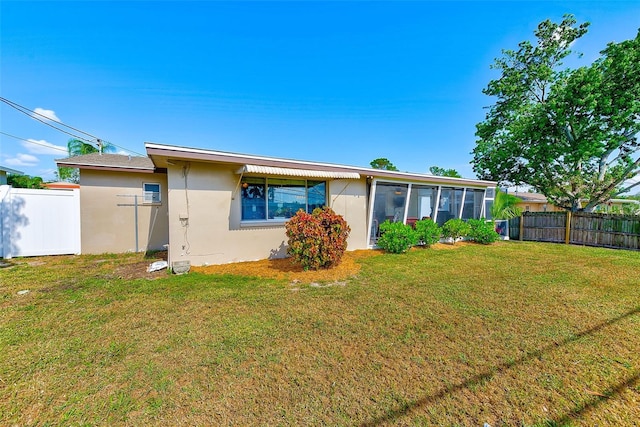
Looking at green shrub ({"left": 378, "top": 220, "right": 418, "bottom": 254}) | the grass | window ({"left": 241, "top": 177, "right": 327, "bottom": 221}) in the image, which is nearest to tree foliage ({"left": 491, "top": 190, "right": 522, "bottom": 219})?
green shrub ({"left": 378, "top": 220, "right": 418, "bottom": 254})

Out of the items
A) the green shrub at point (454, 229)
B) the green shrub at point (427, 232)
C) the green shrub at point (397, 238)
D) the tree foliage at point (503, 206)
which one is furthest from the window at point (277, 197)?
the tree foliage at point (503, 206)

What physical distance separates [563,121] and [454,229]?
10450 millimetres

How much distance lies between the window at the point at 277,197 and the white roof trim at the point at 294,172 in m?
0.80

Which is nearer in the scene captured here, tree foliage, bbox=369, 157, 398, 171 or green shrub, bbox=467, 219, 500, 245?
green shrub, bbox=467, 219, 500, 245

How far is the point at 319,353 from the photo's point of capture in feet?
10.2

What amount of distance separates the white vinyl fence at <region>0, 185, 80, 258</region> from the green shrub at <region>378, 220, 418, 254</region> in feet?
39.2

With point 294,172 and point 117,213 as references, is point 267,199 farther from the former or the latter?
point 117,213

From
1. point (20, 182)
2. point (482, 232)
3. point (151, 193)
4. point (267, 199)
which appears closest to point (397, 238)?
point (267, 199)

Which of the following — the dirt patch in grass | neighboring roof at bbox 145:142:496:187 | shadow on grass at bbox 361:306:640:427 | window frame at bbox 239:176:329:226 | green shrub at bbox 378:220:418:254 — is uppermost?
neighboring roof at bbox 145:142:496:187

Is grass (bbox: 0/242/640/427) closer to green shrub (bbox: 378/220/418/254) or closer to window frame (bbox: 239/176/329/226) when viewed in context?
window frame (bbox: 239/176/329/226)

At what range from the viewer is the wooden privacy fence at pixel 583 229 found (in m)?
11.1

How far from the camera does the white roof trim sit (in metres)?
6.90

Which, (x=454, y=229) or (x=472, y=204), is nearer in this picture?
(x=454, y=229)

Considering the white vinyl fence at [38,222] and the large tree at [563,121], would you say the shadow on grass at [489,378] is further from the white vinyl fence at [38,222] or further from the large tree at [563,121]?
the large tree at [563,121]
